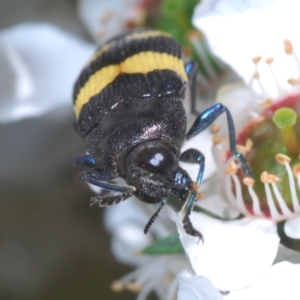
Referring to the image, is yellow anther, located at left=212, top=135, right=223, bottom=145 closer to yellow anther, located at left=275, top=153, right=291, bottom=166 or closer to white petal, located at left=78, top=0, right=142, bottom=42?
yellow anther, located at left=275, top=153, right=291, bottom=166

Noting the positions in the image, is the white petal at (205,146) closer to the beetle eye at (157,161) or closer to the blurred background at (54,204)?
the beetle eye at (157,161)

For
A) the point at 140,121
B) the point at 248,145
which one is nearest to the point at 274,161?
the point at 248,145

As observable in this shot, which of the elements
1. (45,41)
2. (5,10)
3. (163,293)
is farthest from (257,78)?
(5,10)

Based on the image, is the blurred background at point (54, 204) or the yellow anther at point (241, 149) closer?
the yellow anther at point (241, 149)

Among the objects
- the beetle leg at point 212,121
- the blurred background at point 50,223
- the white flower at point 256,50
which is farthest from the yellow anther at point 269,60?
the blurred background at point 50,223

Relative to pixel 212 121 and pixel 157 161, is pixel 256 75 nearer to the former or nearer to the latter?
pixel 212 121

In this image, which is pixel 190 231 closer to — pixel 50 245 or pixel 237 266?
pixel 237 266
